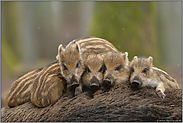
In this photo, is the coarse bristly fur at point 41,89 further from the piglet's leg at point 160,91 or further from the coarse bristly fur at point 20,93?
the piglet's leg at point 160,91

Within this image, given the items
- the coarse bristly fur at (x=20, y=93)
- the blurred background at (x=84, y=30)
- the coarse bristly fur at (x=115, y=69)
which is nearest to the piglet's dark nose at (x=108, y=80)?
the coarse bristly fur at (x=115, y=69)

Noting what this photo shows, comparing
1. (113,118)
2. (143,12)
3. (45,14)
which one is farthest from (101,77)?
(45,14)

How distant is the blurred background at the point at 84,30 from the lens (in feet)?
15.9

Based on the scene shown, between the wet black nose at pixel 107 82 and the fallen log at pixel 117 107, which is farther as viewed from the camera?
the wet black nose at pixel 107 82

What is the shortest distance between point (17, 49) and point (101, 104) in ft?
17.8

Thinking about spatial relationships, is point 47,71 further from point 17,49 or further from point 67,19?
point 67,19

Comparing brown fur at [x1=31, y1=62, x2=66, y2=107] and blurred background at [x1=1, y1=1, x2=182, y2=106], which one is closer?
brown fur at [x1=31, y1=62, x2=66, y2=107]

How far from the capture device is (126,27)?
4.85 metres

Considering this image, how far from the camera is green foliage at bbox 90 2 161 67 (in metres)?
4.71

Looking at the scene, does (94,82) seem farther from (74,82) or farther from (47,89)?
(47,89)

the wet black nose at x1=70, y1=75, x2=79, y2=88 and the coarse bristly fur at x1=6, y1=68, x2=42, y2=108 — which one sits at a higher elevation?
the wet black nose at x1=70, y1=75, x2=79, y2=88

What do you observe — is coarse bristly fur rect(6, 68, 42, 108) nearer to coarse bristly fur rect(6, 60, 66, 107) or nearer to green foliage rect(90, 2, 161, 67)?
coarse bristly fur rect(6, 60, 66, 107)

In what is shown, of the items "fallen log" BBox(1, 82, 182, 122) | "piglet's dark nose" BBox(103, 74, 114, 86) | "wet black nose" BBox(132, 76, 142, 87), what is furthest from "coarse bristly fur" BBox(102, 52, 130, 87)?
"wet black nose" BBox(132, 76, 142, 87)

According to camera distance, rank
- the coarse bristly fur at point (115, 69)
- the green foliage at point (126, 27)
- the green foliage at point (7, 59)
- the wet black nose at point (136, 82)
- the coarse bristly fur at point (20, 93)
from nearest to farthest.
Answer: the wet black nose at point (136, 82) < the coarse bristly fur at point (115, 69) < the coarse bristly fur at point (20, 93) < the green foliage at point (126, 27) < the green foliage at point (7, 59)
